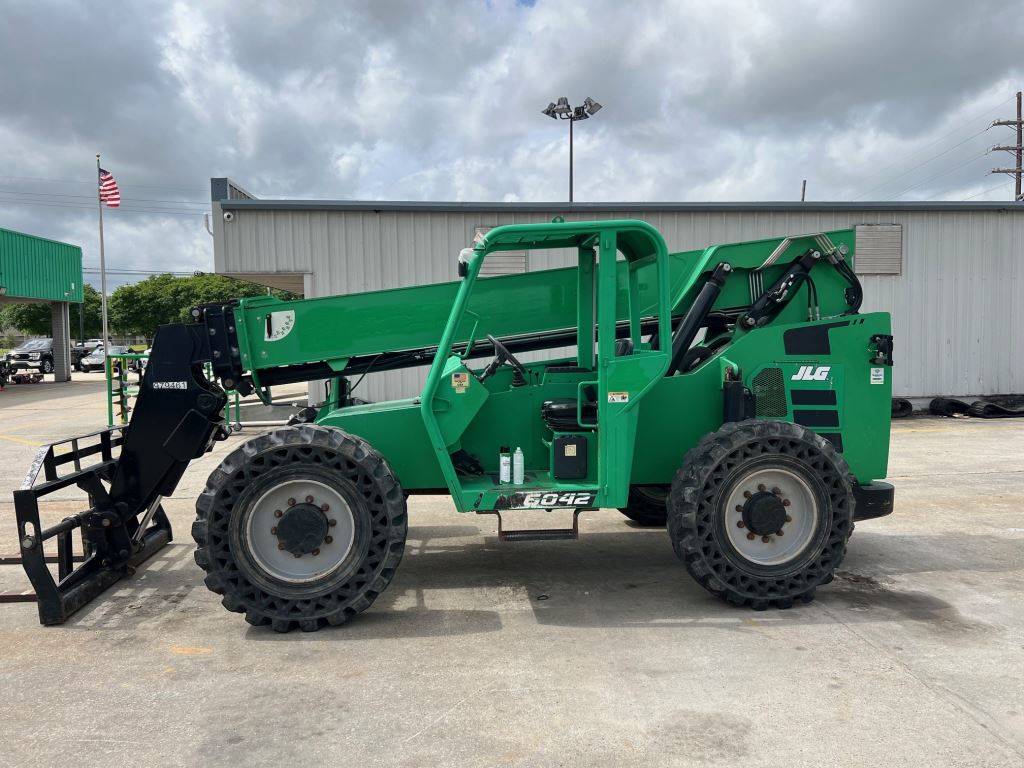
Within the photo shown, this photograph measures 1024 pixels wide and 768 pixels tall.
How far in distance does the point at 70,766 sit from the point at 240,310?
2.93 m

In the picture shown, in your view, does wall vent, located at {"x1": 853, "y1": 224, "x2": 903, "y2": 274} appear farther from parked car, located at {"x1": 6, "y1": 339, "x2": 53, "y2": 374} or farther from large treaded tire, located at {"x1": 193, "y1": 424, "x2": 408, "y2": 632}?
parked car, located at {"x1": 6, "y1": 339, "x2": 53, "y2": 374}

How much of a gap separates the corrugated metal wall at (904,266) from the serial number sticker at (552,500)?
968 cm

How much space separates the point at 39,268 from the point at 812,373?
35.0 meters

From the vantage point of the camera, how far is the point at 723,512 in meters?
4.77

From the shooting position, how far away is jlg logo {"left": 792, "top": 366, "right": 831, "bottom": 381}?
5.34 m

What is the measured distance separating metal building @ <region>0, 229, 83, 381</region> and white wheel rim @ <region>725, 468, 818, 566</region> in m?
31.7

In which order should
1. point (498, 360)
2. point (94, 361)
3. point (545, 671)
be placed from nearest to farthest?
point (545, 671) < point (498, 360) < point (94, 361)

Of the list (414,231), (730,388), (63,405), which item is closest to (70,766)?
(730,388)

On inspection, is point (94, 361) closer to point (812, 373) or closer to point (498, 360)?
point (498, 360)

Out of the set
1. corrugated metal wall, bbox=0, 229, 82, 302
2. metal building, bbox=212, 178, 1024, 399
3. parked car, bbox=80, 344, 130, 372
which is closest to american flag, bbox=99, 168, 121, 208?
corrugated metal wall, bbox=0, 229, 82, 302

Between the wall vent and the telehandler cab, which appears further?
the wall vent

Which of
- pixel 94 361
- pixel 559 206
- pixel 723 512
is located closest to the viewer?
pixel 723 512

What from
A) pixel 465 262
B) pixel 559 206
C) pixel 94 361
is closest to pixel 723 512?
pixel 465 262

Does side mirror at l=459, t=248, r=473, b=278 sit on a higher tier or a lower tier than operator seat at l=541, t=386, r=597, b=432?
higher
